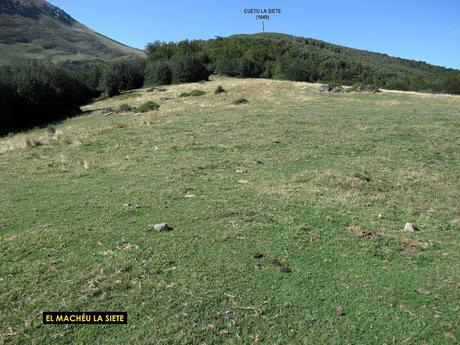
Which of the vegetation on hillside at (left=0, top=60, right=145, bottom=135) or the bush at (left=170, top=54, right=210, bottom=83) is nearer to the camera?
the vegetation on hillside at (left=0, top=60, right=145, bottom=135)

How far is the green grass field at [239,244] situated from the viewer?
4.53 m

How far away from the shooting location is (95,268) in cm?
570

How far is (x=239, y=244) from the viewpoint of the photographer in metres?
6.61

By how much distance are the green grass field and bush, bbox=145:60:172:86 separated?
48897mm

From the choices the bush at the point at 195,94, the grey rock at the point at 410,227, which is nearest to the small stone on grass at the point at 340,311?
the grey rock at the point at 410,227

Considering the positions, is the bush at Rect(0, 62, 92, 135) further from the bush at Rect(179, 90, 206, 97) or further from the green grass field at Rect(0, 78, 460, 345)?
the green grass field at Rect(0, 78, 460, 345)

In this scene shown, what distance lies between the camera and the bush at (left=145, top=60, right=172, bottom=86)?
6203 cm

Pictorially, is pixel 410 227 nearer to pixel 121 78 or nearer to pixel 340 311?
pixel 340 311

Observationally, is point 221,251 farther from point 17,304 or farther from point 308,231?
point 17,304

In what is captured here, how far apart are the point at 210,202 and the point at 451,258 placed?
16.6ft

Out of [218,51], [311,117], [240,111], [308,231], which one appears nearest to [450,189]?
[308,231]

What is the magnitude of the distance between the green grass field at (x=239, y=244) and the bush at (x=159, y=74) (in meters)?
48.9

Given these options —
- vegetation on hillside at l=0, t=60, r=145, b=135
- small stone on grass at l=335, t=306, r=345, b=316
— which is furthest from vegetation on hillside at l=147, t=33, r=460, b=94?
small stone on grass at l=335, t=306, r=345, b=316

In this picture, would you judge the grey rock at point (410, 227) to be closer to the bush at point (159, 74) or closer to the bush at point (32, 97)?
the bush at point (32, 97)
